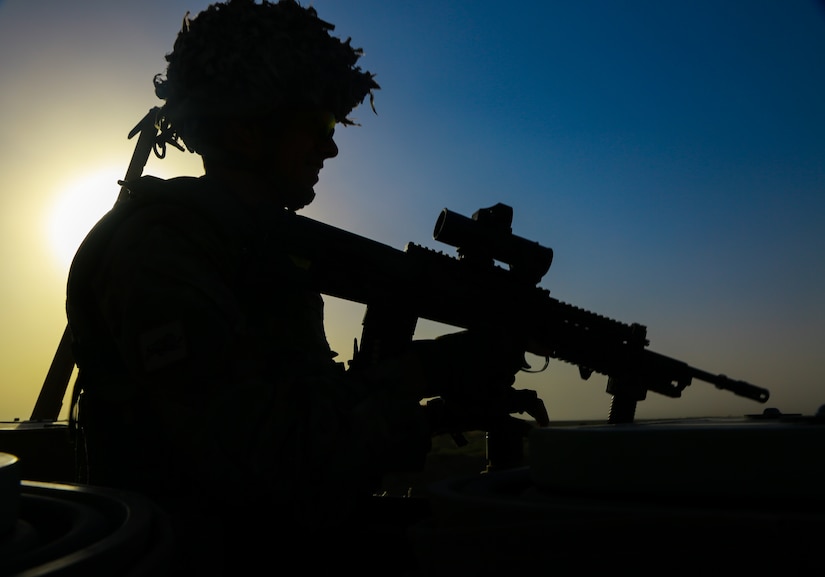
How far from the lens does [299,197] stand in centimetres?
245

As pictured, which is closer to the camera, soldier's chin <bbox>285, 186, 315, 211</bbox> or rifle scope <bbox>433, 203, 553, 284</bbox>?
soldier's chin <bbox>285, 186, 315, 211</bbox>

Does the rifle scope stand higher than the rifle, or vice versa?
the rifle scope

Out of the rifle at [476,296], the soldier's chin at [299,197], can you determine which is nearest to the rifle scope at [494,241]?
the rifle at [476,296]

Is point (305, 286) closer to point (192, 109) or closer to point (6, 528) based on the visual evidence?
point (192, 109)

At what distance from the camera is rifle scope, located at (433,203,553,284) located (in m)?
2.91

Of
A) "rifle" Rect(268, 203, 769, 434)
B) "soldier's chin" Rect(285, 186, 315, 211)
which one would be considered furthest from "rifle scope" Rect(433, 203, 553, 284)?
"soldier's chin" Rect(285, 186, 315, 211)

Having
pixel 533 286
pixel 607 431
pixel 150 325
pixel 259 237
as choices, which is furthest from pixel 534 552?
pixel 533 286

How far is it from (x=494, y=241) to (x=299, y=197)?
0.96m

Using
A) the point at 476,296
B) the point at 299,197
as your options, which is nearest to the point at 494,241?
the point at 476,296

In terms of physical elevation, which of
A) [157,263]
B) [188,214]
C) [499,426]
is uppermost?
[188,214]

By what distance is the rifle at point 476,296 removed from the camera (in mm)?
2438

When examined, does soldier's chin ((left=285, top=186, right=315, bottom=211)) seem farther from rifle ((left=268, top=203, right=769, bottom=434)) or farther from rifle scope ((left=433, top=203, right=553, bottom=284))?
rifle scope ((left=433, top=203, right=553, bottom=284))

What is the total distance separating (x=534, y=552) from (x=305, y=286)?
1.63 metres

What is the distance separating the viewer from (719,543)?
673 millimetres
